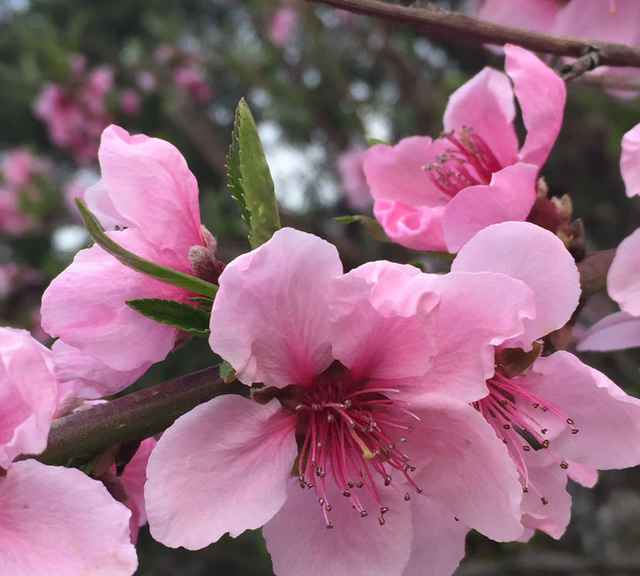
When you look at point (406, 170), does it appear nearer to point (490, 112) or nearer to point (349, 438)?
point (490, 112)

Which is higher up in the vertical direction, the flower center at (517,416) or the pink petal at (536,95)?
the pink petal at (536,95)

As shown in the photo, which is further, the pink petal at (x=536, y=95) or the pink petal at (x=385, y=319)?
the pink petal at (x=536, y=95)

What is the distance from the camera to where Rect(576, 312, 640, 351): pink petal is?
703mm

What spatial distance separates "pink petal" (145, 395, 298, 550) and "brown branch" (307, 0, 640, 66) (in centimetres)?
43

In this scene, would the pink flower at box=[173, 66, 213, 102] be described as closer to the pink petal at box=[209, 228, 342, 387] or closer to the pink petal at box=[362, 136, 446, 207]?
the pink petal at box=[362, 136, 446, 207]

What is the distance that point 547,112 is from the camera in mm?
687

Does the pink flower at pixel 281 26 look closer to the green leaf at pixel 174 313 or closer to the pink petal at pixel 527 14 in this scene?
the pink petal at pixel 527 14

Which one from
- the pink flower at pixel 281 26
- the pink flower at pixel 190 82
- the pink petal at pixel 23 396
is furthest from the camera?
the pink flower at pixel 190 82

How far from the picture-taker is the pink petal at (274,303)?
47 cm

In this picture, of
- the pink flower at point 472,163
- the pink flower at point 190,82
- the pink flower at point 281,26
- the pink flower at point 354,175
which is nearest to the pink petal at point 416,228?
the pink flower at point 472,163

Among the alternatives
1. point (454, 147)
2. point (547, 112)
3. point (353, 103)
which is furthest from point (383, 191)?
point (353, 103)

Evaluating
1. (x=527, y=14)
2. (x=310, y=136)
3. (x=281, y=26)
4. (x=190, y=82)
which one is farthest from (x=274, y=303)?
(x=310, y=136)

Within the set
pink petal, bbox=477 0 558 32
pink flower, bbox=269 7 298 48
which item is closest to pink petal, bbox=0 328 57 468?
pink petal, bbox=477 0 558 32

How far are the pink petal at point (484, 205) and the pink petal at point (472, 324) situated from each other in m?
0.15
